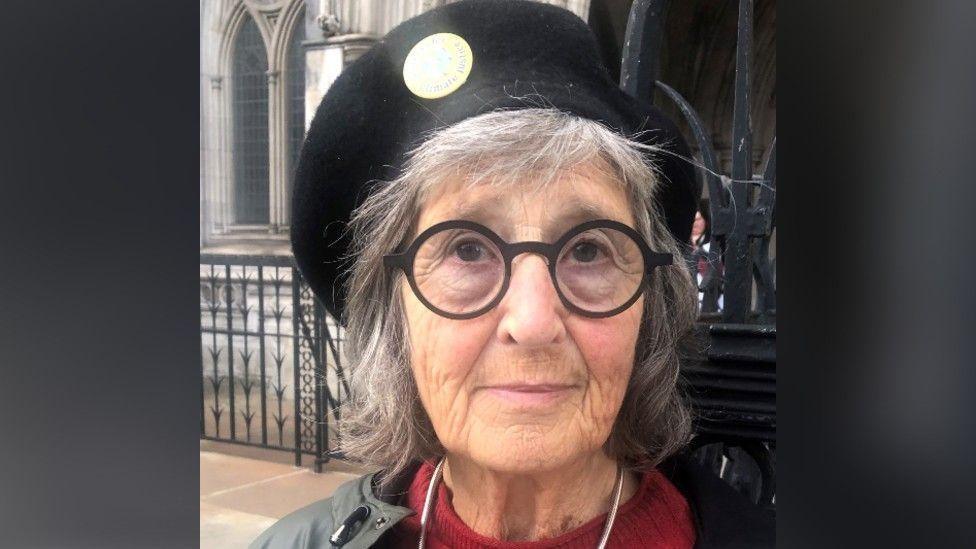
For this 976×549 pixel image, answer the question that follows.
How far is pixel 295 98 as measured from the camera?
188cm

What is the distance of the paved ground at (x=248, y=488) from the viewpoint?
1.93 meters

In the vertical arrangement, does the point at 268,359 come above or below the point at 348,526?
above

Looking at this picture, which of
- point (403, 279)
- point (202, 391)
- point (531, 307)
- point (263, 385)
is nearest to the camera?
point (531, 307)

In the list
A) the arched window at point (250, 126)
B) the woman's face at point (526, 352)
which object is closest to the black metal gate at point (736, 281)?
the woman's face at point (526, 352)

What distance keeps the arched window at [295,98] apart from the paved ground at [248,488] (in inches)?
24.5

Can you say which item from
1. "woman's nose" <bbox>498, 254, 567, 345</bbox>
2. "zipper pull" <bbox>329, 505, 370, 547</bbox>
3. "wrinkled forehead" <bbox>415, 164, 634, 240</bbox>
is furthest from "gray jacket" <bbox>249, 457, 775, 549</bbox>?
"wrinkled forehead" <bbox>415, 164, 634, 240</bbox>

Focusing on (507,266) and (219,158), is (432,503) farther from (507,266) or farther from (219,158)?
(219,158)

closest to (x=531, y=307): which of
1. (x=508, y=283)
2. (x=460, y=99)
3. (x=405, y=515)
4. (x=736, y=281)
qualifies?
(x=508, y=283)

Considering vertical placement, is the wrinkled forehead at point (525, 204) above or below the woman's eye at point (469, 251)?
above

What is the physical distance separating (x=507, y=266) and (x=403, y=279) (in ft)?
0.68

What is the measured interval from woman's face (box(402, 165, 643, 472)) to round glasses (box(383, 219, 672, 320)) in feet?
0.05

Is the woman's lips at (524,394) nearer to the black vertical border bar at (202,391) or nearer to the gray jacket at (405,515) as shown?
the gray jacket at (405,515)

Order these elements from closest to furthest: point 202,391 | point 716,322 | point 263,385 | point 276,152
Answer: point 716,322, point 276,152, point 263,385, point 202,391
